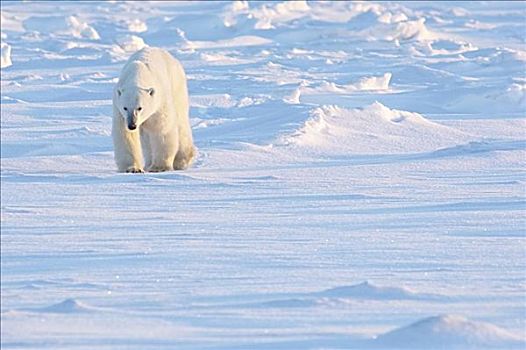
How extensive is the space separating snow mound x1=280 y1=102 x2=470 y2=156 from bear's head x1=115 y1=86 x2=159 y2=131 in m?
1.11

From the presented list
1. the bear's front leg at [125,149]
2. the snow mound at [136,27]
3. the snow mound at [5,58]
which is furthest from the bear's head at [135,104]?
the snow mound at [136,27]

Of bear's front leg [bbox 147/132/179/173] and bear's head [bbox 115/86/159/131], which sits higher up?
bear's head [bbox 115/86/159/131]

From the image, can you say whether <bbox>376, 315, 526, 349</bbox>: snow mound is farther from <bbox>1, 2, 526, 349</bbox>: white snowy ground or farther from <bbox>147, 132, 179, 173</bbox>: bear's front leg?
<bbox>147, 132, 179, 173</bbox>: bear's front leg

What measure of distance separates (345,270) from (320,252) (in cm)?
25

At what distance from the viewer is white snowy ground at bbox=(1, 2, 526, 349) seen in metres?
2.73

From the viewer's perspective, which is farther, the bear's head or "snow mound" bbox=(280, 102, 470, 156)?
"snow mound" bbox=(280, 102, 470, 156)

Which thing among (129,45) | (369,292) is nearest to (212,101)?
(129,45)

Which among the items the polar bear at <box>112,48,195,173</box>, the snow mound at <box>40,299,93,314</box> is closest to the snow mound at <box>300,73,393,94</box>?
the polar bear at <box>112,48,195,173</box>

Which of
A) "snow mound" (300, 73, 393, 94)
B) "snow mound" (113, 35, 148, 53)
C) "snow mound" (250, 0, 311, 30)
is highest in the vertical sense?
"snow mound" (300, 73, 393, 94)

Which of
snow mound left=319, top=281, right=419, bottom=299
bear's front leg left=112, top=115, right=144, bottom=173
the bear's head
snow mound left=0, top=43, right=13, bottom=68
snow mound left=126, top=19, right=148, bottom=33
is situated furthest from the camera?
snow mound left=126, top=19, right=148, bottom=33

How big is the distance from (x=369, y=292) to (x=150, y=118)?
3.27 meters

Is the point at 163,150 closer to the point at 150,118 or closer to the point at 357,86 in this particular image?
the point at 150,118

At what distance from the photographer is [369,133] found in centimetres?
729

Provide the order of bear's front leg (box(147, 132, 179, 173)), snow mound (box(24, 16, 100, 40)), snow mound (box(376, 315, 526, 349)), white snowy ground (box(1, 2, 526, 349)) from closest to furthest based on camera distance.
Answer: snow mound (box(376, 315, 526, 349)), white snowy ground (box(1, 2, 526, 349)), bear's front leg (box(147, 132, 179, 173)), snow mound (box(24, 16, 100, 40))
